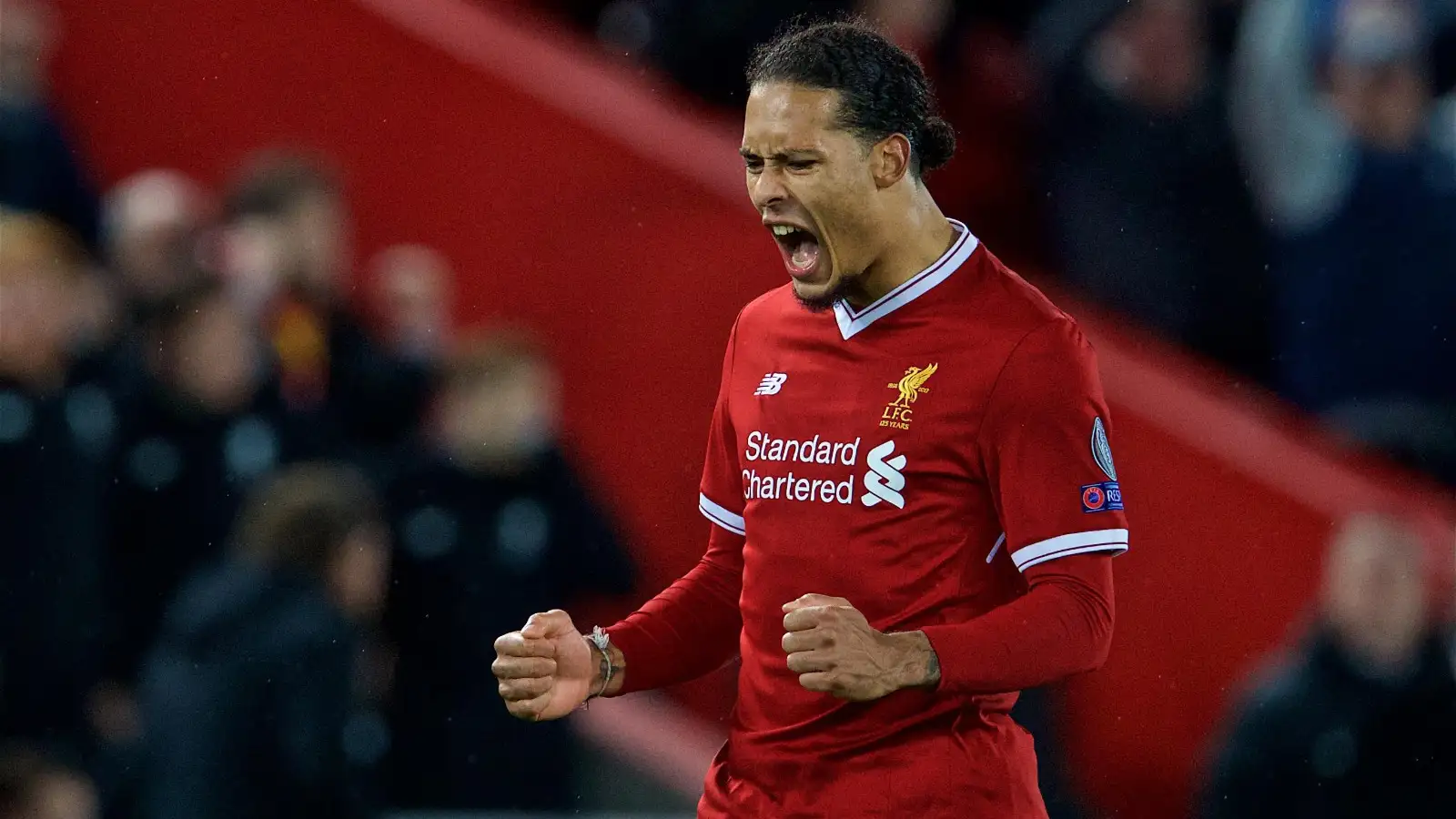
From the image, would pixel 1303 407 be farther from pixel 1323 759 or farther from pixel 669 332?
pixel 669 332

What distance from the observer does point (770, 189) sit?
7.01ft

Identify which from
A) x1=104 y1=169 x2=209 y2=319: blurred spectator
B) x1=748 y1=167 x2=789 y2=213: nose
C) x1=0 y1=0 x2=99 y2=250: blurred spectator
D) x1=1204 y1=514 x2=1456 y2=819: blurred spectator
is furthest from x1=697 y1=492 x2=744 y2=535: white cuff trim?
x1=0 y1=0 x2=99 y2=250: blurred spectator

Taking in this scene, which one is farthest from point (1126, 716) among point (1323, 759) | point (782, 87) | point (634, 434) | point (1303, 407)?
point (782, 87)

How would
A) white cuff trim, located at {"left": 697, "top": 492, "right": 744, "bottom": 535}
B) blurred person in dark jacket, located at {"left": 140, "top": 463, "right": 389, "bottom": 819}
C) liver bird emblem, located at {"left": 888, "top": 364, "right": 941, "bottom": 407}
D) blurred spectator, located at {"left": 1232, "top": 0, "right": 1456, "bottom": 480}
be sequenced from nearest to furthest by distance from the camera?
liver bird emblem, located at {"left": 888, "top": 364, "right": 941, "bottom": 407}, white cuff trim, located at {"left": 697, "top": 492, "right": 744, "bottom": 535}, blurred person in dark jacket, located at {"left": 140, "top": 463, "right": 389, "bottom": 819}, blurred spectator, located at {"left": 1232, "top": 0, "right": 1456, "bottom": 480}

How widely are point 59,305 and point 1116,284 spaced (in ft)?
7.21

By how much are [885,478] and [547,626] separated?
1.34 feet

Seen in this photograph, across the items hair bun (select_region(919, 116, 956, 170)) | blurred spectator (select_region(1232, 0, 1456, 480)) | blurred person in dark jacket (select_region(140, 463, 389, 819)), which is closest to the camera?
hair bun (select_region(919, 116, 956, 170))

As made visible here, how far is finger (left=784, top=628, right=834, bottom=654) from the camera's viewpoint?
1.87m

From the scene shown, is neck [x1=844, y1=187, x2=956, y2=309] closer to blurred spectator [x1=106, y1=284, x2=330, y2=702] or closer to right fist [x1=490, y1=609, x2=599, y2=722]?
right fist [x1=490, y1=609, x2=599, y2=722]

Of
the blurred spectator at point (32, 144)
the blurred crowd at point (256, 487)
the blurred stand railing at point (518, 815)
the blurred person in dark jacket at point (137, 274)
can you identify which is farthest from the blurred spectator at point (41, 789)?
the blurred spectator at point (32, 144)

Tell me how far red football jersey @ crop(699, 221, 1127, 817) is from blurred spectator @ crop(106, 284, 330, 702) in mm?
1824

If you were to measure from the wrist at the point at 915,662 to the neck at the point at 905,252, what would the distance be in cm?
44

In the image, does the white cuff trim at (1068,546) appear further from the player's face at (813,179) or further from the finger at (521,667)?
the finger at (521,667)

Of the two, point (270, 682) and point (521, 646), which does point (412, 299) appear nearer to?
point (270, 682)
